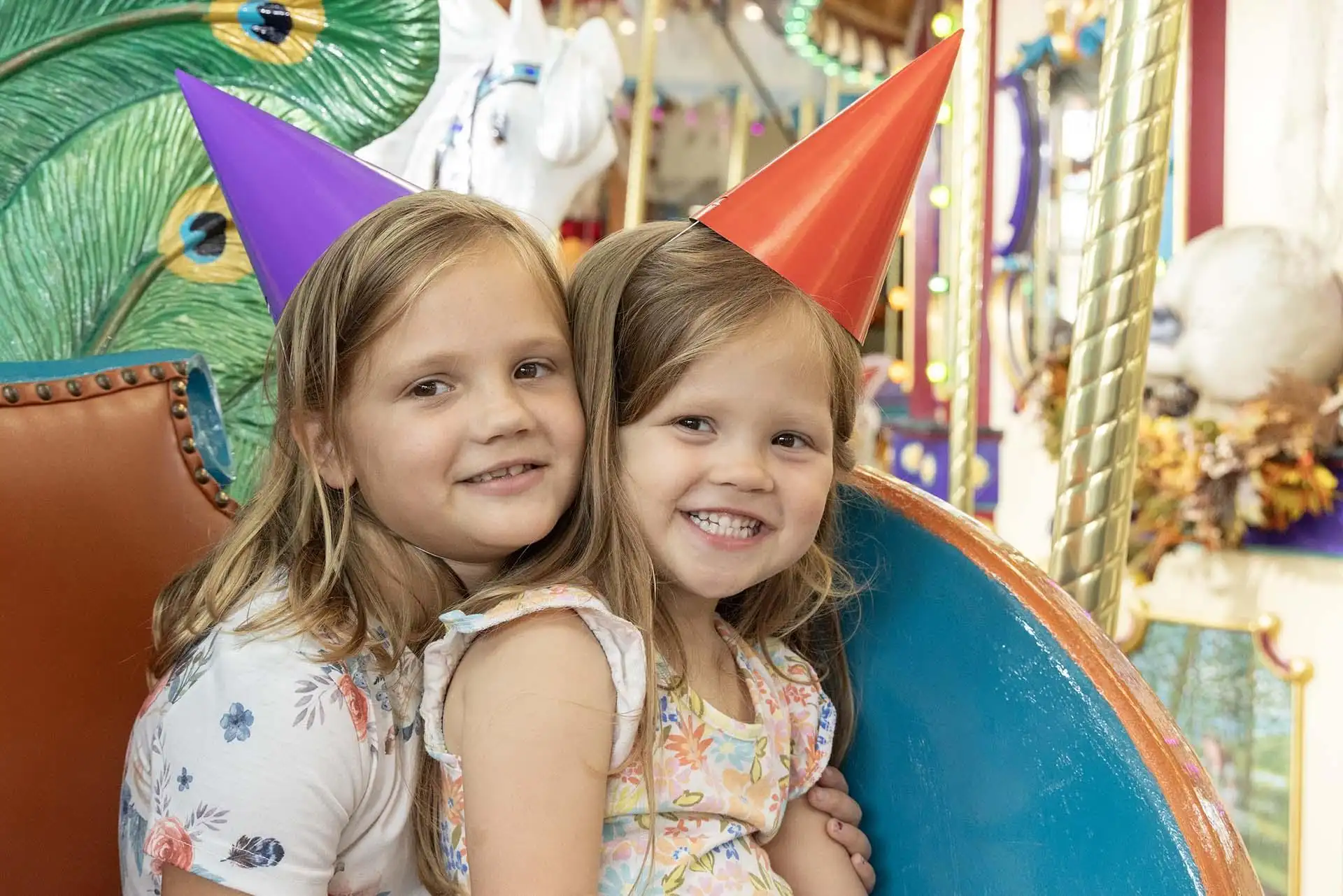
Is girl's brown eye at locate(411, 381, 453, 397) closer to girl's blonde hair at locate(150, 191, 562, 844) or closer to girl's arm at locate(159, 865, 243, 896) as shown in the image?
girl's blonde hair at locate(150, 191, 562, 844)

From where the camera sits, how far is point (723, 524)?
0.84 meters

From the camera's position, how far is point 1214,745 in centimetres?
247

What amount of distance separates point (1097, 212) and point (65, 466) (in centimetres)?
80

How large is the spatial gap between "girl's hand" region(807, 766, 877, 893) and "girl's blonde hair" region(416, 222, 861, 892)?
19cm

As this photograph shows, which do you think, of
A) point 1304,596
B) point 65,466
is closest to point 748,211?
point 65,466

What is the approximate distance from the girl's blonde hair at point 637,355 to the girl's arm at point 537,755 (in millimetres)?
44

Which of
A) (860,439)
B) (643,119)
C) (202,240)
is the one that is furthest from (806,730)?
(643,119)

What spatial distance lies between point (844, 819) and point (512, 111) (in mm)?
1312

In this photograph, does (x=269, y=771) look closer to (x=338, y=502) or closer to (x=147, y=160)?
(x=338, y=502)

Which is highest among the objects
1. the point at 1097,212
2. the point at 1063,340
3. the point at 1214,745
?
the point at 1097,212

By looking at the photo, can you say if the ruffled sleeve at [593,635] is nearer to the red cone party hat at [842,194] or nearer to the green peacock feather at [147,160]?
the red cone party hat at [842,194]

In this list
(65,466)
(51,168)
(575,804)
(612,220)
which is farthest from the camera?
(612,220)

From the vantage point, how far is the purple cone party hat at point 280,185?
0.88 m

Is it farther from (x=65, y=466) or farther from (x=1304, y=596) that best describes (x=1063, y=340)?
(x=65, y=466)
